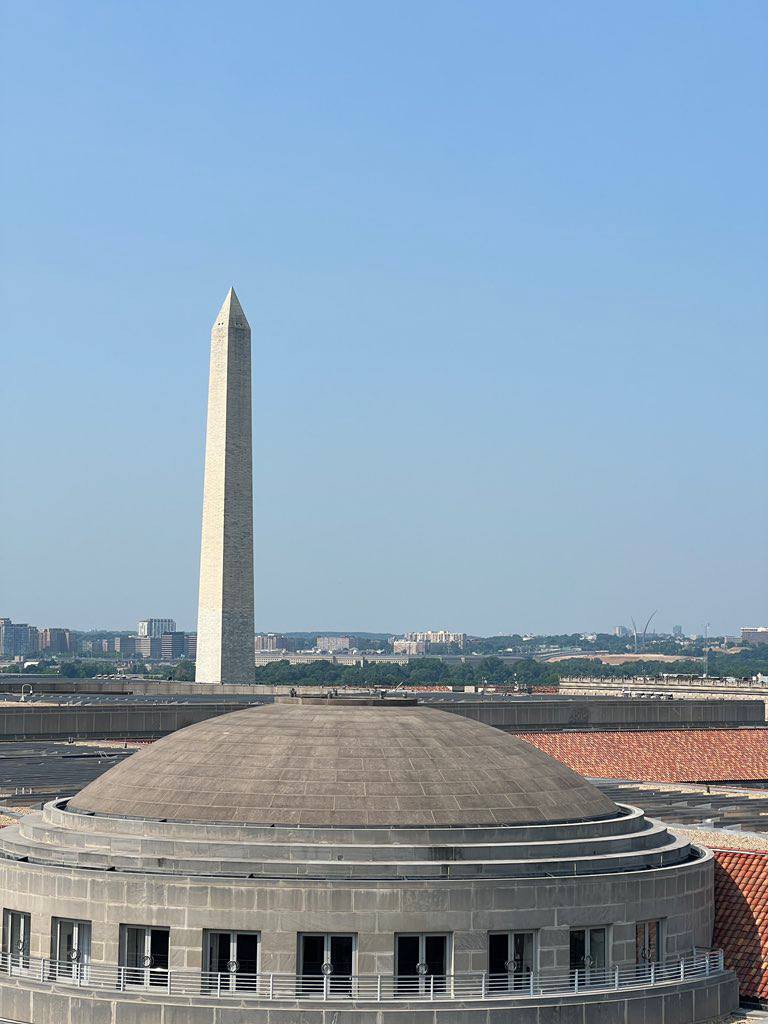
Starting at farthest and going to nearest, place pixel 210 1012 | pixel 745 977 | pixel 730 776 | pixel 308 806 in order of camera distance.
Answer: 1. pixel 730 776
2. pixel 745 977
3. pixel 308 806
4. pixel 210 1012

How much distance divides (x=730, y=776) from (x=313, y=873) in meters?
57.7

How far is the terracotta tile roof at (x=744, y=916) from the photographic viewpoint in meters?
45.7

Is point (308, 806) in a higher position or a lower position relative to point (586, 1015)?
higher

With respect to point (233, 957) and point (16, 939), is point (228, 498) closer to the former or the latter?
point (16, 939)

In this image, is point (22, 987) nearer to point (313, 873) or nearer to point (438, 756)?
point (313, 873)

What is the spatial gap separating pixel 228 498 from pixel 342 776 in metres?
78.9

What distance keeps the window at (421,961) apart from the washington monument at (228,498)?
270ft

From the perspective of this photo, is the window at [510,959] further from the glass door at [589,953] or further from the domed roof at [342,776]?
the domed roof at [342,776]

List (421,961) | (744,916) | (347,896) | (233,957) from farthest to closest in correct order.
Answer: (744,916) → (421,961) → (233,957) → (347,896)

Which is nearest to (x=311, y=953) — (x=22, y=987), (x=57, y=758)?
(x=22, y=987)

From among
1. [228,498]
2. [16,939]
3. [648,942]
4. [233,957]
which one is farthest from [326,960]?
[228,498]

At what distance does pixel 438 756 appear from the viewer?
4503 centimetres

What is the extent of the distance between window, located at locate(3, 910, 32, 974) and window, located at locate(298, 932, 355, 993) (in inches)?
288

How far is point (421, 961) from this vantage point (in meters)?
39.7
